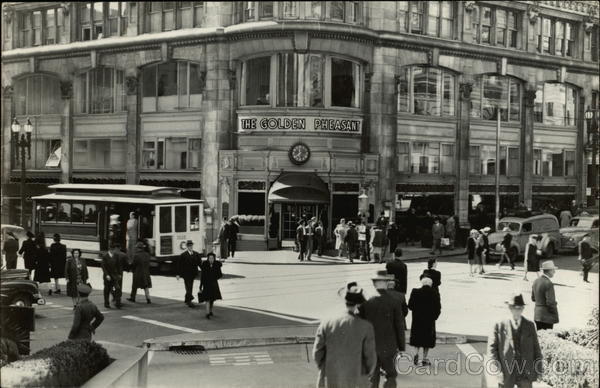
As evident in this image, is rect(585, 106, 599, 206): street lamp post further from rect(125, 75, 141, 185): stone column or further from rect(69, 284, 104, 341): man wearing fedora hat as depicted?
rect(125, 75, 141, 185): stone column

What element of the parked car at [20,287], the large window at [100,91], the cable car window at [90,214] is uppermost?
the large window at [100,91]

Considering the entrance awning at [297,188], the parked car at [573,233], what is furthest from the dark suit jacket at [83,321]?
the entrance awning at [297,188]

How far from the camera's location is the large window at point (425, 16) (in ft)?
64.7

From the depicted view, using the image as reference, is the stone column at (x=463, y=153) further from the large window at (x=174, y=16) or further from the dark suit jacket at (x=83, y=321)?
the large window at (x=174, y=16)

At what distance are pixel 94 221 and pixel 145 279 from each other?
2.08m

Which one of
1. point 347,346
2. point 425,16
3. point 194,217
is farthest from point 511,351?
point 425,16

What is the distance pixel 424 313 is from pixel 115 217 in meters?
10.2

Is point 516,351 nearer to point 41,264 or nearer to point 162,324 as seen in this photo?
point 162,324

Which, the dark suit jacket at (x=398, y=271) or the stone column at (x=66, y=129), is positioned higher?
the stone column at (x=66, y=129)

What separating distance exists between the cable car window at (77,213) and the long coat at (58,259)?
3.04ft

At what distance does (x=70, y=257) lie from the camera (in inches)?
613

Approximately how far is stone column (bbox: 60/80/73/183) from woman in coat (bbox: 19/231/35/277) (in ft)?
6.64

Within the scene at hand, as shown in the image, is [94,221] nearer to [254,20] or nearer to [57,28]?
[57,28]

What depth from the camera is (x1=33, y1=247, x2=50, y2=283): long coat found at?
16156 millimetres
